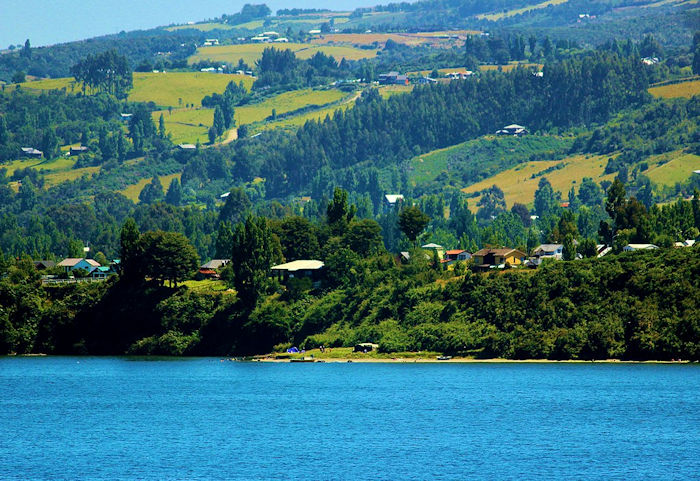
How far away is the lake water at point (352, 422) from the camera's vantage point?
83.2m

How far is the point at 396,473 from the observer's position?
3184 inches

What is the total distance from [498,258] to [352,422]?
7841 cm

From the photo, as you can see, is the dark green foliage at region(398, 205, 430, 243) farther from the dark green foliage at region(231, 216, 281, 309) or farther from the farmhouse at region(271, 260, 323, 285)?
the dark green foliage at region(231, 216, 281, 309)

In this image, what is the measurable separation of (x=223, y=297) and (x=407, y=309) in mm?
26271

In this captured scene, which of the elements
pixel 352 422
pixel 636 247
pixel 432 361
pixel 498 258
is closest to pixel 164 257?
pixel 432 361

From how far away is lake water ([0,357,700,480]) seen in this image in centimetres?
8325

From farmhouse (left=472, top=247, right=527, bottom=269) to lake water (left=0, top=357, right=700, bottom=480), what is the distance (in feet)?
115

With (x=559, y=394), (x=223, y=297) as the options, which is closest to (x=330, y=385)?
(x=559, y=394)

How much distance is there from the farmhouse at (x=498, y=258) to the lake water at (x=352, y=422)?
3496 centimetres

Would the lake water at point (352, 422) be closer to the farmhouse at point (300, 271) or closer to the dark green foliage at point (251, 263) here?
the dark green foliage at point (251, 263)

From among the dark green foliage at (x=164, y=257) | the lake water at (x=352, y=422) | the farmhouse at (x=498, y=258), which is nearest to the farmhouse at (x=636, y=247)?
the farmhouse at (x=498, y=258)

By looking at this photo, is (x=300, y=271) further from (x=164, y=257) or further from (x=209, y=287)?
(x=164, y=257)

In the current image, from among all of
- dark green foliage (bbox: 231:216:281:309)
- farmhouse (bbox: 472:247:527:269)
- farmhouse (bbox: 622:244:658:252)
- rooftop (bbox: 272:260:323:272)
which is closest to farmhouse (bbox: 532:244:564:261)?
farmhouse (bbox: 472:247:527:269)

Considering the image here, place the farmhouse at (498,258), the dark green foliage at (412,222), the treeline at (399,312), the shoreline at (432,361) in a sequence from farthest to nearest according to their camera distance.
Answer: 1. the dark green foliage at (412,222)
2. the farmhouse at (498,258)
3. the treeline at (399,312)
4. the shoreline at (432,361)
